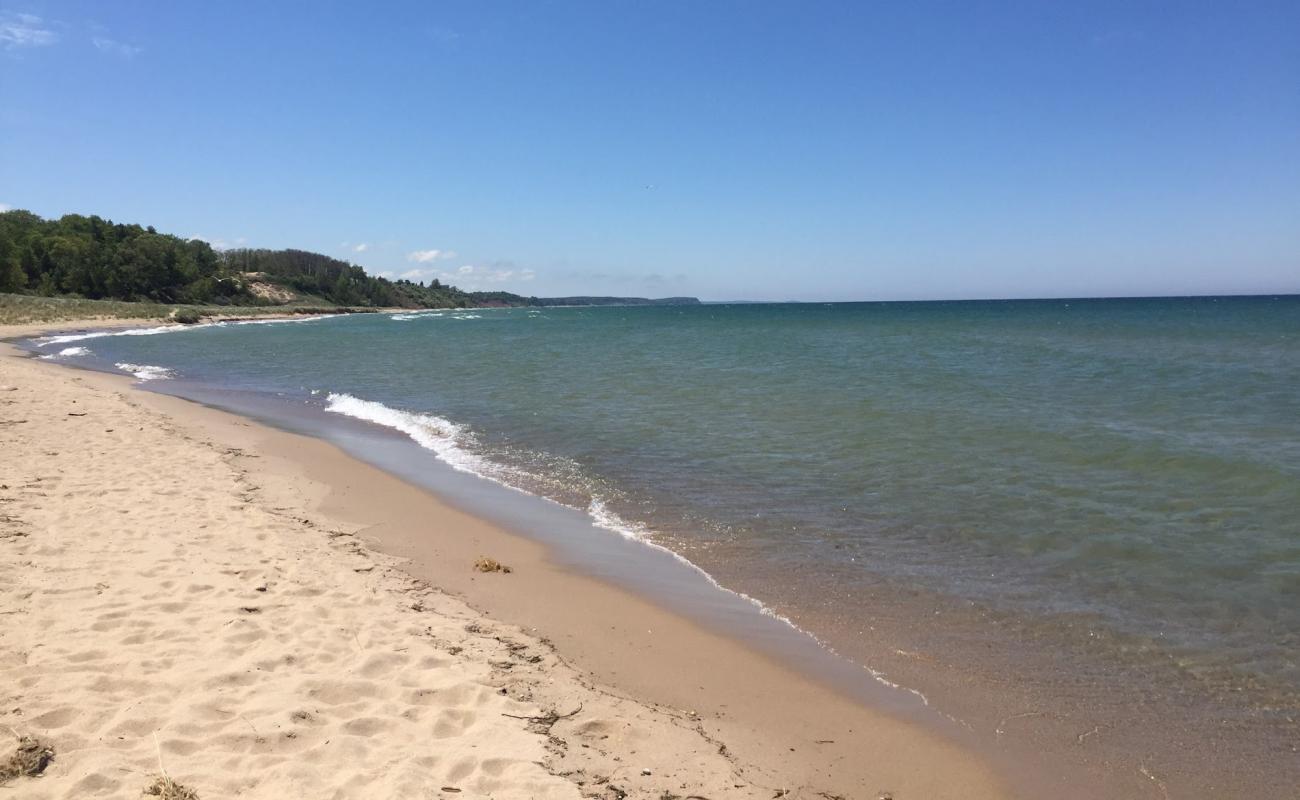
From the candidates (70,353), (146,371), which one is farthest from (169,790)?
(70,353)

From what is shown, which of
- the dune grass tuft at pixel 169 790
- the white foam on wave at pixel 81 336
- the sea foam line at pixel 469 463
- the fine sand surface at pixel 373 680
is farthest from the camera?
the white foam on wave at pixel 81 336

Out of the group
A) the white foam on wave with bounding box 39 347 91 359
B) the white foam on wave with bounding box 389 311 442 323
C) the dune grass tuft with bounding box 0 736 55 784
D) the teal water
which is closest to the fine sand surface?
the dune grass tuft with bounding box 0 736 55 784

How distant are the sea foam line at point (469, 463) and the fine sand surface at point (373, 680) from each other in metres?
0.64

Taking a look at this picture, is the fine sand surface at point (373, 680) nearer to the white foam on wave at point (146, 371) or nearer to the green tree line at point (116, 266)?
the white foam on wave at point (146, 371)

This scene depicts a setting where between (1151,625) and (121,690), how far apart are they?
717 cm

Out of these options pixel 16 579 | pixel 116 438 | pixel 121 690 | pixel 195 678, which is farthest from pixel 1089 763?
pixel 116 438

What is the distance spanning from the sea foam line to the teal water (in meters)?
0.08

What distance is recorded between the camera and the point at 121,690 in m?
4.04

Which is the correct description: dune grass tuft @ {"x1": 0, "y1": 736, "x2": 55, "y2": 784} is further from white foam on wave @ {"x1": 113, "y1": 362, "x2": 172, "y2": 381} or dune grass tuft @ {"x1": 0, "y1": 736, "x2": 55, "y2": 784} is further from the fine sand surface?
white foam on wave @ {"x1": 113, "y1": 362, "x2": 172, "y2": 381}

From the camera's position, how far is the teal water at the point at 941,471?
6523 mm

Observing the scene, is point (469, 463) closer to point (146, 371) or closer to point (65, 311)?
point (146, 371)

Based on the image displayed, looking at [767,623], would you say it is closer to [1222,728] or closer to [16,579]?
[1222,728]

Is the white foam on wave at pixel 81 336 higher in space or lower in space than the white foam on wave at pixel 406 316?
lower

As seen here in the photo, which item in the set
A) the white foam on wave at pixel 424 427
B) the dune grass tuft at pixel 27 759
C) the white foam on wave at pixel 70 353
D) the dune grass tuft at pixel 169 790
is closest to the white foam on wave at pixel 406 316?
the white foam on wave at pixel 70 353
